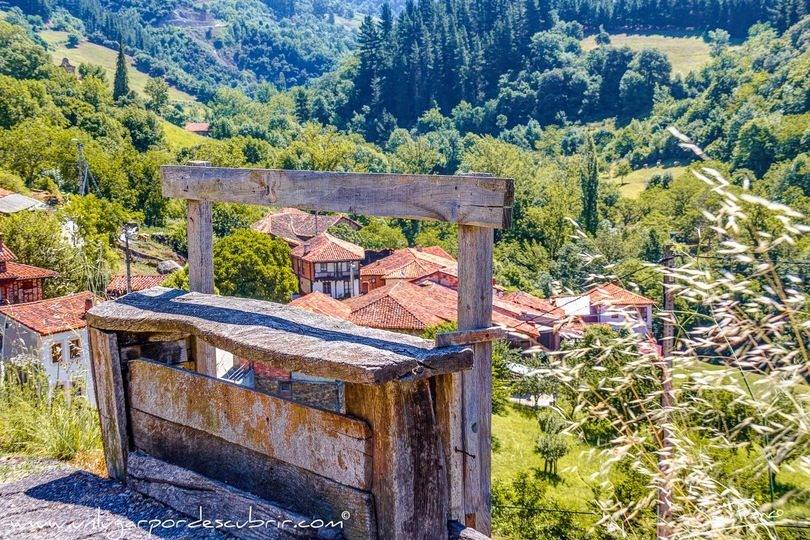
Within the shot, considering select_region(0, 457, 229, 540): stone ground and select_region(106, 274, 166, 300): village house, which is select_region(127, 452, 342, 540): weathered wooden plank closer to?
select_region(0, 457, 229, 540): stone ground

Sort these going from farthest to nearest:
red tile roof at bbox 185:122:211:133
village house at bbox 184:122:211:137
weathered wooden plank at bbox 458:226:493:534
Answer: red tile roof at bbox 185:122:211:133 < village house at bbox 184:122:211:137 < weathered wooden plank at bbox 458:226:493:534

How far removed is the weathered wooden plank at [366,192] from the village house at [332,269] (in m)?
34.3

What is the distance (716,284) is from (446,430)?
0.87 meters

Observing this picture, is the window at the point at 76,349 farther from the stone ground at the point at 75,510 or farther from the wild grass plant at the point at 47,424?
the stone ground at the point at 75,510

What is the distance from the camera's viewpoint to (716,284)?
1.86 meters

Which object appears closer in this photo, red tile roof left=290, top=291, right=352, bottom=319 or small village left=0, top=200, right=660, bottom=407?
small village left=0, top=200, right=660, bottom=407

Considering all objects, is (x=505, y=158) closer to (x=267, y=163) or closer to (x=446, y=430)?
(x=267, y=163)

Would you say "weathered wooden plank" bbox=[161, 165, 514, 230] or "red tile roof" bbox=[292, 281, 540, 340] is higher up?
"weathered wooden plank" bbox=[161, 165, 514, 230]

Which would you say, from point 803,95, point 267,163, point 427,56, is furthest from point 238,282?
point 427,56

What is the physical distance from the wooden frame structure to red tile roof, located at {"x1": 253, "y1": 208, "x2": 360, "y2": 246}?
131 ft

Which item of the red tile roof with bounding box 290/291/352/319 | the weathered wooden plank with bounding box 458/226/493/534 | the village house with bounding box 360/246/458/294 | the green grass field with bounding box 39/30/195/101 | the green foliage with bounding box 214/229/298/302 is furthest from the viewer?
the green grass field with bounding box 39/30/195/101

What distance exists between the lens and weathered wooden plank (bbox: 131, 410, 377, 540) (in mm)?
2164

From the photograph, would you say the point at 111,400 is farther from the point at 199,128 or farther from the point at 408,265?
the point at 199,128

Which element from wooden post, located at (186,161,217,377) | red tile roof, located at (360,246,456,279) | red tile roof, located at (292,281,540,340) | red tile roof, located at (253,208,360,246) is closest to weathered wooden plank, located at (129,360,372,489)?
wooden post, located at (186,161,217,377)
